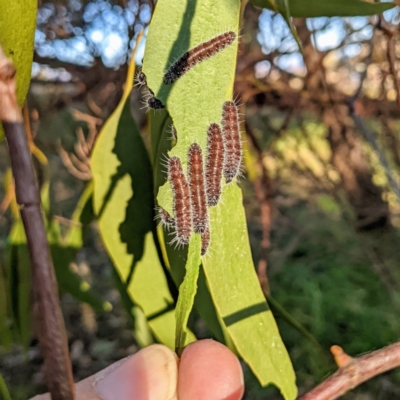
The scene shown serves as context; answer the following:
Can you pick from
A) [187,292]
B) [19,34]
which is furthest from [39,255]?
[19,34]

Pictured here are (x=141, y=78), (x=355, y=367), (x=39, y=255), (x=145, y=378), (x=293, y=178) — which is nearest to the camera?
(x=39, y=255)

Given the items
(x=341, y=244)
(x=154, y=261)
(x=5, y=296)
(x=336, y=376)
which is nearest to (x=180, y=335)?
(x=336, y=376)

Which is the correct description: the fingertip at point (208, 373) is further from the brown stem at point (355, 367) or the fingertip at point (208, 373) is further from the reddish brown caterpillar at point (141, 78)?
the reddish brown caterpillar at point (141, 78)

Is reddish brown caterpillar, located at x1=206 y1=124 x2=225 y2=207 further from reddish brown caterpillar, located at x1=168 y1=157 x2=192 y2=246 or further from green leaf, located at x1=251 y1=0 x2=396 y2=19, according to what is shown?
green leaf, located at x1=251 y1=0 x2=396 y2=19

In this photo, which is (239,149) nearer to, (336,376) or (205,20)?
(205,20)

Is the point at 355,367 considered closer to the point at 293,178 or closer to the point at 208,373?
the point at 208,373
